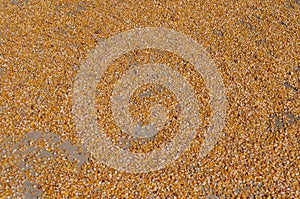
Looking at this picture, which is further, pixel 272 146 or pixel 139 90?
pixel 139 90

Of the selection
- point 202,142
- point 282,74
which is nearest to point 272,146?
Result: point 202,142

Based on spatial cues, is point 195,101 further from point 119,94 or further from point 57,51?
point 57,51

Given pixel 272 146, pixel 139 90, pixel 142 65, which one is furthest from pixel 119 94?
pixel 272 146

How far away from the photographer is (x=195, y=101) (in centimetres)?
675

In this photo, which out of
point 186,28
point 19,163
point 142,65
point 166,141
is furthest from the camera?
point 186,28

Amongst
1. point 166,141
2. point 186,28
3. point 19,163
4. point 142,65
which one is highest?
point 186,28

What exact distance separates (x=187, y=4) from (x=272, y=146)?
4.13 meters

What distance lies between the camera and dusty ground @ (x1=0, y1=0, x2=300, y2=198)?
578 centimetres

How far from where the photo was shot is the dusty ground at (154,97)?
5781 mm

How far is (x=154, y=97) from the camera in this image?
22.3 ft

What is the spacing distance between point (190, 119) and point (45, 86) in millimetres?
2948

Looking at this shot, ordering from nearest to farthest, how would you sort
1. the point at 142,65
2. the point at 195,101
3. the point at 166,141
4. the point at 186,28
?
the point at 166,141, the point at 195,101, the point at 142,65, the point at 186,28

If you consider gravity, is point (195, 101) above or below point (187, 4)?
below

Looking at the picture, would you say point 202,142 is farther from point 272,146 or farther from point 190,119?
point 272,146
